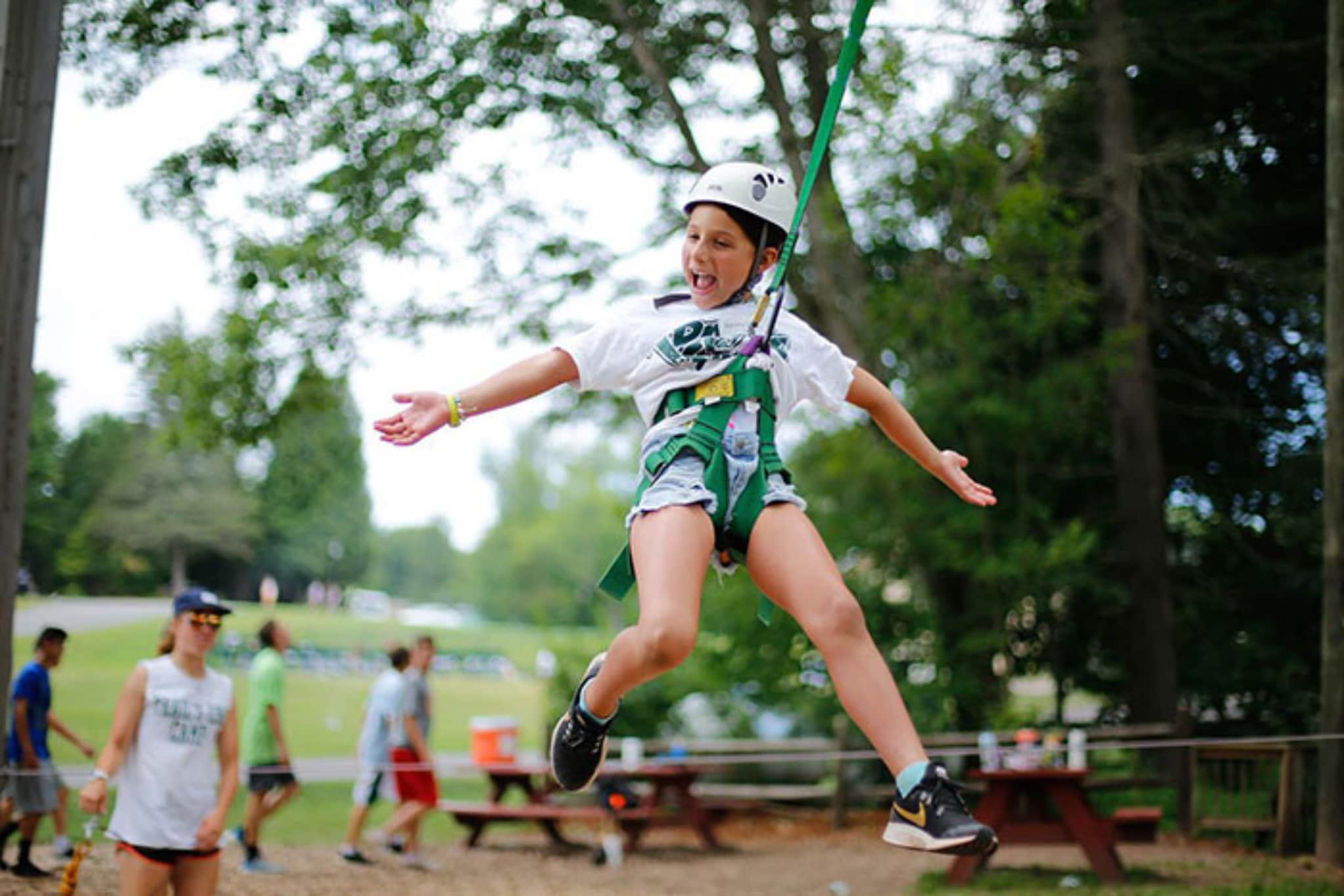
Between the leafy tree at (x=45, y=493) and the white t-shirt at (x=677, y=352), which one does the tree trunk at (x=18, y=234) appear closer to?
the white t-shirt at (x=677, y=352)

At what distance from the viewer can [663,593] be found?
3.24 meters

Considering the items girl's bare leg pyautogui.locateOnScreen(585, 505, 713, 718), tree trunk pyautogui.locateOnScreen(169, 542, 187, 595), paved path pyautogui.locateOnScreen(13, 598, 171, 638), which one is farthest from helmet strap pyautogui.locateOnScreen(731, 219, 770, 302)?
tree trunk pyautogui.locateOnScreen(169, 542, 187, 595)

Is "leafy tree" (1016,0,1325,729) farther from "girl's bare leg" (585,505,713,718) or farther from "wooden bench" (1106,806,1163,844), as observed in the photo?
"girl's bare leg" (585,505,713,718)

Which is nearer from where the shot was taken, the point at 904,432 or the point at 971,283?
the point at 904,432

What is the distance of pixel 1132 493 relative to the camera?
14.5 metres

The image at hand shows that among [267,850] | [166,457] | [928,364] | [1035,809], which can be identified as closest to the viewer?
[1035,809]

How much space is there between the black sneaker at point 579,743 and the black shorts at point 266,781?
256 inches

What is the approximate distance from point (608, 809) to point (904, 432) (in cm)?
746

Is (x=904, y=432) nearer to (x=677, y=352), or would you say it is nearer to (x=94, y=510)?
(x=677, y=352)

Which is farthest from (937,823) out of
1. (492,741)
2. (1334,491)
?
(492,741)

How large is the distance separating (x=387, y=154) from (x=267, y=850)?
5.86m

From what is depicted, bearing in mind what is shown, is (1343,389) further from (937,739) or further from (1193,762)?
(937,739)

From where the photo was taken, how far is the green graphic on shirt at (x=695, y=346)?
3.53 m

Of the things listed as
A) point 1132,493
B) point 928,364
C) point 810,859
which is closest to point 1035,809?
point 810,859
